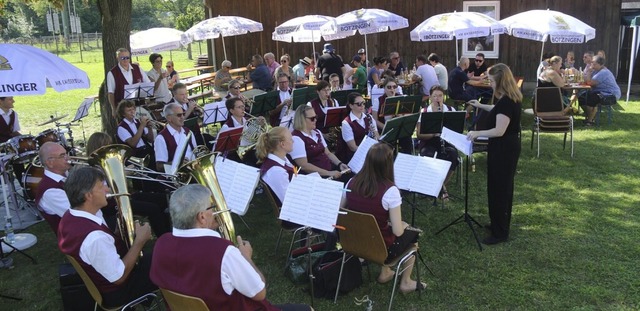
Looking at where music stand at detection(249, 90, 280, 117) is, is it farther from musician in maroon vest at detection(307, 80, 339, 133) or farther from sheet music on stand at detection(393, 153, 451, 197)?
sheet music on stand at detection(393, 153, 451, 197)

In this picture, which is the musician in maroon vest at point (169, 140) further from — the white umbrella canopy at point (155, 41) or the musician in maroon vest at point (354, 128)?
the white umbrella canopy at point (155, 41)

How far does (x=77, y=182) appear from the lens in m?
3.47

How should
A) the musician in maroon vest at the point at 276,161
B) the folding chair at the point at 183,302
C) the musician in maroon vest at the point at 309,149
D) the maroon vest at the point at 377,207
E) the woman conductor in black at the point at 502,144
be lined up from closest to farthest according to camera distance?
the folding chair at the point at 183,302 < the maroon vest at the point at 377,207 < the musician in maroon vest at the point at 276,161 < the woman conductor in black at the point at 502,144 < the musician in maroon vest at the point at 309,149

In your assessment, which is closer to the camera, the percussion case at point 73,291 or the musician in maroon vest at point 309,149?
the percussion case at point 73,291

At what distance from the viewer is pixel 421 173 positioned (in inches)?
195

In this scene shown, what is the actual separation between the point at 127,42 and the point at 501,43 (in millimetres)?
12314

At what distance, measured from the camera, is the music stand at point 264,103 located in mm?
8391

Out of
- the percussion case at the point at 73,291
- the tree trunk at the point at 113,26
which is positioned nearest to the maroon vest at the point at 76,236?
the percussion case at the point at 73,291

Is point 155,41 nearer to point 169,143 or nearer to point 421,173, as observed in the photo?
point 169,143

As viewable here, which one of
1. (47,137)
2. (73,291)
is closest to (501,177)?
(73,291)

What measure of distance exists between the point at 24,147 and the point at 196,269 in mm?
5448

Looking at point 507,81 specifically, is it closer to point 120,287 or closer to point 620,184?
point 620,184

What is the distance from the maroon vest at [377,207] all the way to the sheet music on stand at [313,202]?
0.34 meters

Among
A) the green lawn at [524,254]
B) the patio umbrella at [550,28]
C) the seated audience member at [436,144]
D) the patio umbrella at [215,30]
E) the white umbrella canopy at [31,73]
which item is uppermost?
the patio umbrella at [215,30]
